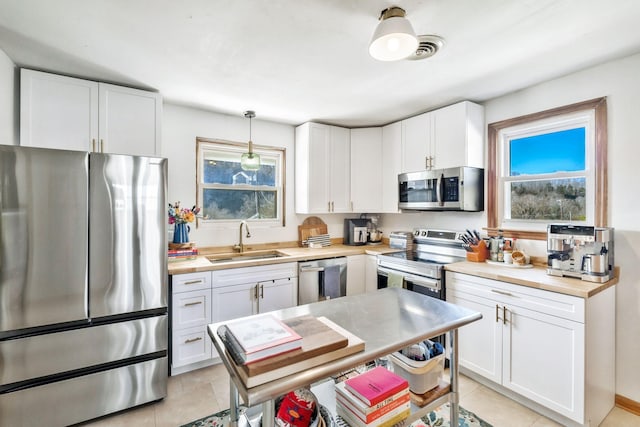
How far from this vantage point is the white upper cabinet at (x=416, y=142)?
3.14 metres

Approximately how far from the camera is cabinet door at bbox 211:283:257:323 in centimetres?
269

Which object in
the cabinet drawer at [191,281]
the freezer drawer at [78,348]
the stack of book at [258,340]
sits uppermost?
the stack of book at [258,340]

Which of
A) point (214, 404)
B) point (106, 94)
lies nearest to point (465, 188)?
point (214, 404)

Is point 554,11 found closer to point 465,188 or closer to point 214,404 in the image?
point 465,188

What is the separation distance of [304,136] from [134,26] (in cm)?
211

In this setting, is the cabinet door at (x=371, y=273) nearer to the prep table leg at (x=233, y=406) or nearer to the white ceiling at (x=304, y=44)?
the white ceiling at (x=304, y=44)

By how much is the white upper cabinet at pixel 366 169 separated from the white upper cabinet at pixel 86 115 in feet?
7.21

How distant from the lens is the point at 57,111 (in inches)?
88.7

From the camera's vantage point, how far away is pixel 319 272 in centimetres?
322

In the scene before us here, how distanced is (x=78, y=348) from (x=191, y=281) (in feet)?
2.71

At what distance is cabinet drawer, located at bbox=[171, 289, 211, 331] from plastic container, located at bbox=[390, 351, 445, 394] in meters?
1.78

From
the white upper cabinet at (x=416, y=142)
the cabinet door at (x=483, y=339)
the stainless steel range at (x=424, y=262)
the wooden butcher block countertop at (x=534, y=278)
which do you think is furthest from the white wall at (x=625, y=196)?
the white upper cabinet at (x=416, y=142)

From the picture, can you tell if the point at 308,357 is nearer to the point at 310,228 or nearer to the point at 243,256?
the point at 243,256

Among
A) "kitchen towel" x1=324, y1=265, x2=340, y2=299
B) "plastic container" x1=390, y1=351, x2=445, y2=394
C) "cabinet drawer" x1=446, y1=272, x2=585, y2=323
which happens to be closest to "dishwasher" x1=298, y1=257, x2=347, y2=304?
"kitchen towel" x1=324, y1=265, x2=340, y2=299
